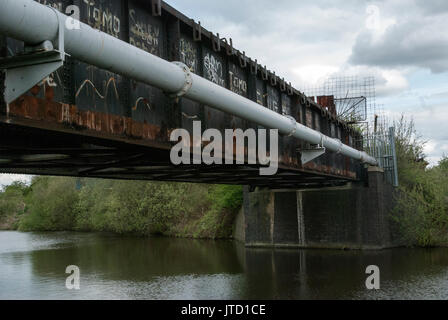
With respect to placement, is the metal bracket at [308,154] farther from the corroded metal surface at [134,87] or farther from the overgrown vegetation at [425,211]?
the overgrown vegetation at [425,211]

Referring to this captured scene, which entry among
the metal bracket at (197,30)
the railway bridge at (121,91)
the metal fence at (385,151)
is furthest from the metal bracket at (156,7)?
the metal fence at (385,151)

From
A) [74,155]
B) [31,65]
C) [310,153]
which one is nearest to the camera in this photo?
[31,65]

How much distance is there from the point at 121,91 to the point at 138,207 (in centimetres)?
4253

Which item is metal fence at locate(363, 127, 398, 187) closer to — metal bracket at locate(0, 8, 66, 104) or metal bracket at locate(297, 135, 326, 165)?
metal bracket at locate(297, 135, 326, 165)

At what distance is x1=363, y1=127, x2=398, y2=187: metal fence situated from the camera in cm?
3894

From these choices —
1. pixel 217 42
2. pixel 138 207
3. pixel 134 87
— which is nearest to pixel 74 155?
pixel 134 87

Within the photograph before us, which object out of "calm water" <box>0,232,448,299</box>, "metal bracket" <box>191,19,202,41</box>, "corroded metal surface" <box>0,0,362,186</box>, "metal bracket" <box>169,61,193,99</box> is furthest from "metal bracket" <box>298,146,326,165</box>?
"metal bracket" <box>169,61,193,99</box>

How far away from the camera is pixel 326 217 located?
36.5 m

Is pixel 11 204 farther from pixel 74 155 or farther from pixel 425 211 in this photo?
pixel 74 155

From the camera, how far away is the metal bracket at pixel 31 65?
24.8ft

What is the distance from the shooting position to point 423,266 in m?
27.5

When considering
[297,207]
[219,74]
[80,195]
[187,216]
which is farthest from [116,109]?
[80,195]

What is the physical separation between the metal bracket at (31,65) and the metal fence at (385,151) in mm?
33709

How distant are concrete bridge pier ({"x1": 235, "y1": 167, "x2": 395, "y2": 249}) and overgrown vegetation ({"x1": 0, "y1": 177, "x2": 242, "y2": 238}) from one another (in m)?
7.26
